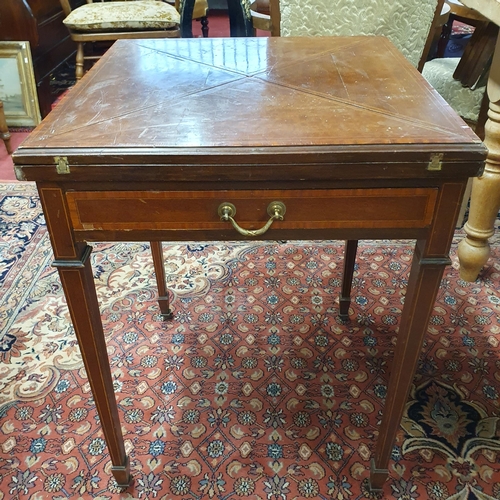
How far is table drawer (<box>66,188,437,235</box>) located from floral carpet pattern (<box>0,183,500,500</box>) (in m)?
0.65

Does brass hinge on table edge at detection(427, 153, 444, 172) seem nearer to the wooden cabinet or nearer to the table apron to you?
the table apron

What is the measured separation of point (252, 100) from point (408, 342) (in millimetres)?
521

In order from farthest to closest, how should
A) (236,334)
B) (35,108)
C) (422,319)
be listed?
(35,108)
(236,334)
(422,319)

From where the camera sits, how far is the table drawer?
75cm

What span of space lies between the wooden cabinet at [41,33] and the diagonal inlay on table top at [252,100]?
6.15ft

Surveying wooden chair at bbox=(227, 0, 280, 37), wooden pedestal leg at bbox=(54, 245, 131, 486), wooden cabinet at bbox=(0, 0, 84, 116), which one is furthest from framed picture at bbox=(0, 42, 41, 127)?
wooden pedestal leg at bbox=(54, 245, 131, 486)

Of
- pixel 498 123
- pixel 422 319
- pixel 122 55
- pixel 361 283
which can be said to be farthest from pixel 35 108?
pixel 422 319

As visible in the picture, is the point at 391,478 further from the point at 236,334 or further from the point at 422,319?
the point at 236,334

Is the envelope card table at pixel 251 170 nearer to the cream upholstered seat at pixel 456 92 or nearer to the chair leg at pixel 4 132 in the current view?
the cream upholstered seat at pixel 456 92

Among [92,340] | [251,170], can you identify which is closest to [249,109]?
[251,170]

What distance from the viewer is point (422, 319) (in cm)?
87

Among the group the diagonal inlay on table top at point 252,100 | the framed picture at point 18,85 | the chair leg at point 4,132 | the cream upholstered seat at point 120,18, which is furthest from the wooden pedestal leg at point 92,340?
the cream upholstered seat at point 120,18

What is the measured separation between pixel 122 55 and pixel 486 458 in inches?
49.9

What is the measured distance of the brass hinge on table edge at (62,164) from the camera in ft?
2.31
